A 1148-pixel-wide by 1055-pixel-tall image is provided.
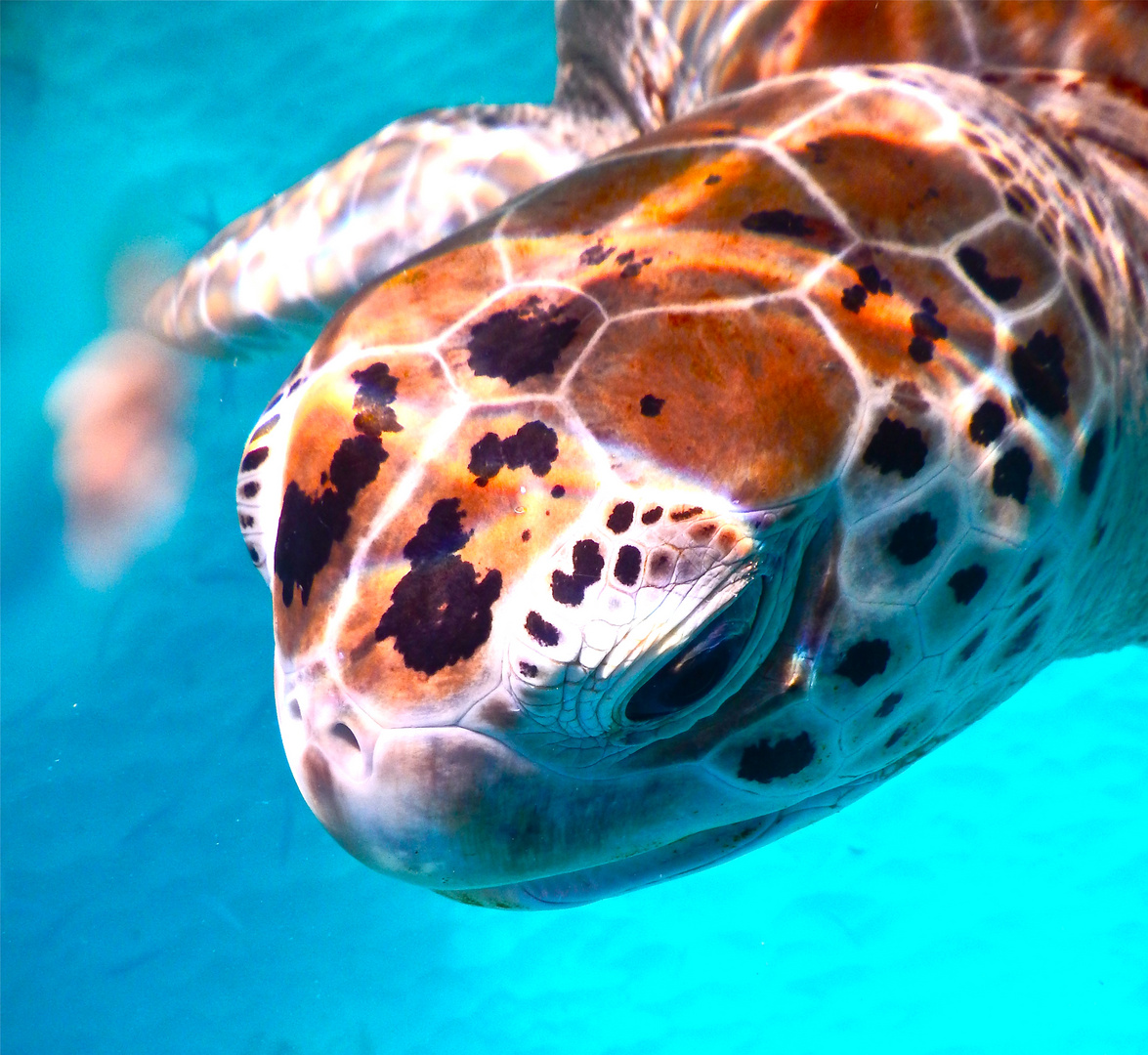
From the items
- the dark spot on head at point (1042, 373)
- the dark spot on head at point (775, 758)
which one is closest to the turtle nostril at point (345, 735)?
the dark spot on head at point (775, 758)

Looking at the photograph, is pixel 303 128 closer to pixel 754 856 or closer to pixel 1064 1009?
pixel 754 856

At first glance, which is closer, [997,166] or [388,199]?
[997,166]

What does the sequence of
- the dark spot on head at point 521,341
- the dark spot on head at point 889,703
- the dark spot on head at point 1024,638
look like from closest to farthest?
the dark spot on head at point 521,341, the dark spot on head at point 889,703, the dark spot on head at point 1024,638

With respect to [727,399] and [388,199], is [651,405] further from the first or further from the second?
[388,199]

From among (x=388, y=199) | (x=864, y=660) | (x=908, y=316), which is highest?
(x=388, y=199)

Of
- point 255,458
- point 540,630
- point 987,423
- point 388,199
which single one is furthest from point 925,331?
point 388,199

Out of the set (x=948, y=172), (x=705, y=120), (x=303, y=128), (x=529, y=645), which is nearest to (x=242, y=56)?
(x=303, y=128)

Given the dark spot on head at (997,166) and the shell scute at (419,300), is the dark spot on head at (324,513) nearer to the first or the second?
the shell scute at (419,300)
